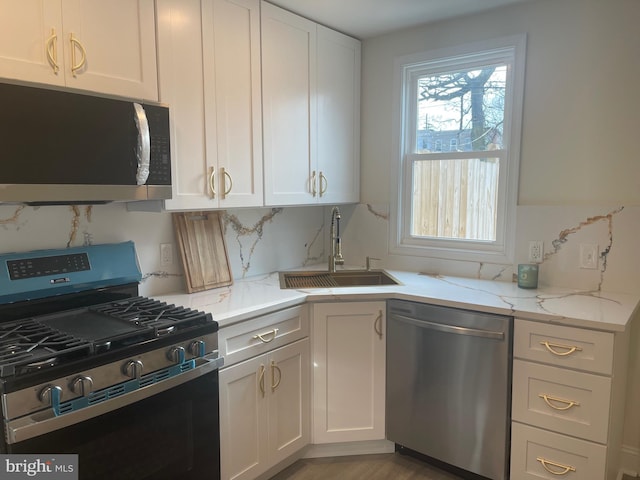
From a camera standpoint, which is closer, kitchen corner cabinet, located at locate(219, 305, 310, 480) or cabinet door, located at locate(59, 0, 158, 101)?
cabinet door, located at locate(59, 0, 158, 101)

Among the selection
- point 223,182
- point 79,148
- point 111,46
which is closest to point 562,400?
point 223,182

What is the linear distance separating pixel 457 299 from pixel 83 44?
184 centimetres

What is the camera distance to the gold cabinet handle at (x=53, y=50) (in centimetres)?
159

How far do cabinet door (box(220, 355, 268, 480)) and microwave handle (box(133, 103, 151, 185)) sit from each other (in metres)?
0.87

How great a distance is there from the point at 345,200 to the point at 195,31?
1.37m

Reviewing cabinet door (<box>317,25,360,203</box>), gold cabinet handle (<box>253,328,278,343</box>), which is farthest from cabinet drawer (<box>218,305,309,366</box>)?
cabinet door (<box>317,25,360,203</box>)

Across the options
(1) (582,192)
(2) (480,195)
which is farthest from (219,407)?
(1) (582,192)

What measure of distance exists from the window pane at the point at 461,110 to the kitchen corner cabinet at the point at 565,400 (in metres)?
1.18

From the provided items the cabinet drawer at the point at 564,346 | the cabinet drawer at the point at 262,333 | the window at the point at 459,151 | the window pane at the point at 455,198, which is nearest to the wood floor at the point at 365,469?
the cabinet drawer at the point at 262,333

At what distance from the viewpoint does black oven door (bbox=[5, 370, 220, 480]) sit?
142cm

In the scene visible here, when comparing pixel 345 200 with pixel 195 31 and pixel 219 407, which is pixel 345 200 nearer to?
pixel 195 31

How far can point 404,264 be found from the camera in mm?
3033

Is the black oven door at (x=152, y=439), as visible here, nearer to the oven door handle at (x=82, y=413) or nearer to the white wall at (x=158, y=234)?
the oven door handle at (x=82, y=413)

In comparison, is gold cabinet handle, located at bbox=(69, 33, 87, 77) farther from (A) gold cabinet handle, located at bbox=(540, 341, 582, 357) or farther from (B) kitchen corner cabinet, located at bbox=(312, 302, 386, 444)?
(A) gold cabinet handle, located at bbox=(540, 341, 582, 357)
